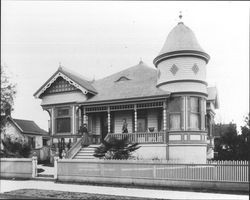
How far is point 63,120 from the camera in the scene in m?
24.4

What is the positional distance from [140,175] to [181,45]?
393 inches

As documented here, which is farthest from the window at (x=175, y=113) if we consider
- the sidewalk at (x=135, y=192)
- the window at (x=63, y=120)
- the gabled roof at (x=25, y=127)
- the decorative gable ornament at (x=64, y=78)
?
the gabled roof at (x=25, y=127)

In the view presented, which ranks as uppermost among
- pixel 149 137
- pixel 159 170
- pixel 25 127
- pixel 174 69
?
pixel 174 69

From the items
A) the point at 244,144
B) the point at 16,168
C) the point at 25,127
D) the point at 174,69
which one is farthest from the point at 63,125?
the point at 25,127

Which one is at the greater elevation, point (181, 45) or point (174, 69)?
point (181, 45)

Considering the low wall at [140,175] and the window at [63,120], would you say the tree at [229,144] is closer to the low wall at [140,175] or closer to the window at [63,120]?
the low wall at [140,175]

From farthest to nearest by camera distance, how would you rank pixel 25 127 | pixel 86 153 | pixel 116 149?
pixel 25 127, pixel 86 153, pixel 116 149

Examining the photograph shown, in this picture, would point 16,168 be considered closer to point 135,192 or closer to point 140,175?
point 140,175

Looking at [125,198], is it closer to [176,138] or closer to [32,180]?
[32,180]

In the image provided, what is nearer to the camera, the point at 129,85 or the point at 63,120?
the point at 129,85

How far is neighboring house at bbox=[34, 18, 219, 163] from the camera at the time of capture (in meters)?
19.5

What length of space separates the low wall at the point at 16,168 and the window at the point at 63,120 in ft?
23.1

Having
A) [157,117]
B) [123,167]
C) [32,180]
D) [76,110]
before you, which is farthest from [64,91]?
[123,167]

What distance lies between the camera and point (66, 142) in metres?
23.9
